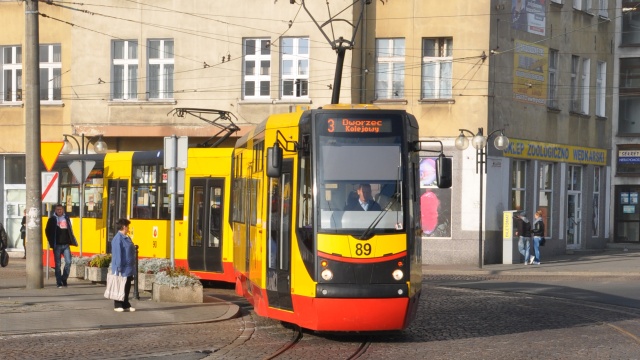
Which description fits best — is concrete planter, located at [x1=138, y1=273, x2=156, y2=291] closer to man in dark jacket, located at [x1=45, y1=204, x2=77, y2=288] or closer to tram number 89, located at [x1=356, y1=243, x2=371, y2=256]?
man in dark jacket, located at [x1=45, y1=204, x2=77, y2=288]

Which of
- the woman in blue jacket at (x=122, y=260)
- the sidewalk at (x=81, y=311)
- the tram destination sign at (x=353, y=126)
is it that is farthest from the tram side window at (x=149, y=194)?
the tram destination sign at (x=353, y=126)

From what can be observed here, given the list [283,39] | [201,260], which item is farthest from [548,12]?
[201,260]

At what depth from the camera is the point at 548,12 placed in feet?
138

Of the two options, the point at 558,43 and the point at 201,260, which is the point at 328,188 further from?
the point at 558,43

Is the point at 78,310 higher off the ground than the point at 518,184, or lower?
lower

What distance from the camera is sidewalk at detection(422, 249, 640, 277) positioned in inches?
1341

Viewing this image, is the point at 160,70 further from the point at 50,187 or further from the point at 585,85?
the point at 585,85

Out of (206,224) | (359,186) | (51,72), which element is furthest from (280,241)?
(51,72)

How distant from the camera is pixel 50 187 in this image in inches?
981

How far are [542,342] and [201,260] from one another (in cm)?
1155

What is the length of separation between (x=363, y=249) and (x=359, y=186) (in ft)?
2.75

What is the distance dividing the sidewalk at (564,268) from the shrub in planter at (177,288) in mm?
13675

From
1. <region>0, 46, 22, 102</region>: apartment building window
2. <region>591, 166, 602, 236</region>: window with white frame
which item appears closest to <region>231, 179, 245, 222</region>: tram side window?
<region>0, 46, 22, 102</region>: apartment building window

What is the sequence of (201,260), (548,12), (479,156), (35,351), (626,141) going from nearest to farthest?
(35,351)
(201,260)
(479,156)
(548,12)
(626,141)
